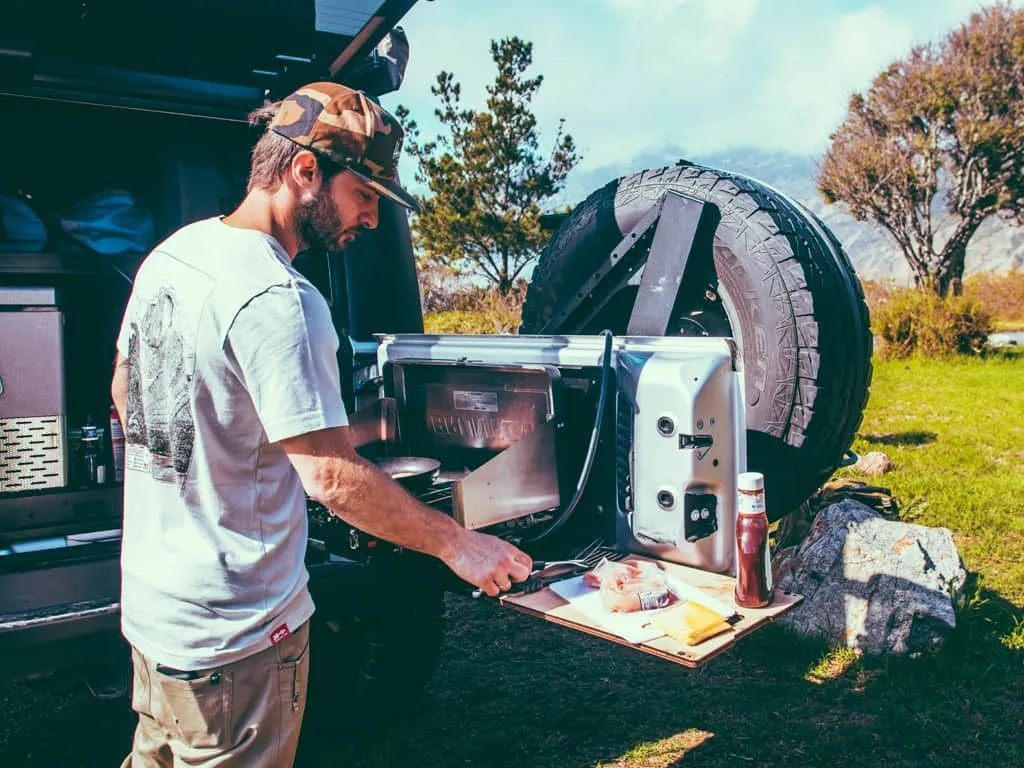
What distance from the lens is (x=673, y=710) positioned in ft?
11.0

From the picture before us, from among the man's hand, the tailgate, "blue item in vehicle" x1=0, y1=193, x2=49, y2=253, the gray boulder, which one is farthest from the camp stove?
the gray boulder

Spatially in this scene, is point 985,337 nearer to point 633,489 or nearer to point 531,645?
point 531,645

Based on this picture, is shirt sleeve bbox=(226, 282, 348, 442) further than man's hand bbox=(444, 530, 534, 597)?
No

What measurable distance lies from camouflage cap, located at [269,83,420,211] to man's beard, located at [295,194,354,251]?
99 millimetres

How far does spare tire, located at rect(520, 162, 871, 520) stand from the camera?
277cm

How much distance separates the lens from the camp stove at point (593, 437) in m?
2.30

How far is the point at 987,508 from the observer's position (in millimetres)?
5465

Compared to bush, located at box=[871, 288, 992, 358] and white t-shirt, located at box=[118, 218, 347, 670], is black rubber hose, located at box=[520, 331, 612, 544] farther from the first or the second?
bush, located at box=[871, 288, 992, 358]

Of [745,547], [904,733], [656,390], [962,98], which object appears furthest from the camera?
[962,98]

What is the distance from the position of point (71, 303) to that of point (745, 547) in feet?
7.60

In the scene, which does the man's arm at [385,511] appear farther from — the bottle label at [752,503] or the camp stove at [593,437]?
the bottle label at [752,503]

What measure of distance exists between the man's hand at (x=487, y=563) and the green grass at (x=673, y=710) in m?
1.23

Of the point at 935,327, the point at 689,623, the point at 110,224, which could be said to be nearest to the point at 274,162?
the point at 689,623

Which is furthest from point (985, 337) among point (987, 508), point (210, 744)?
point (210, 744)
